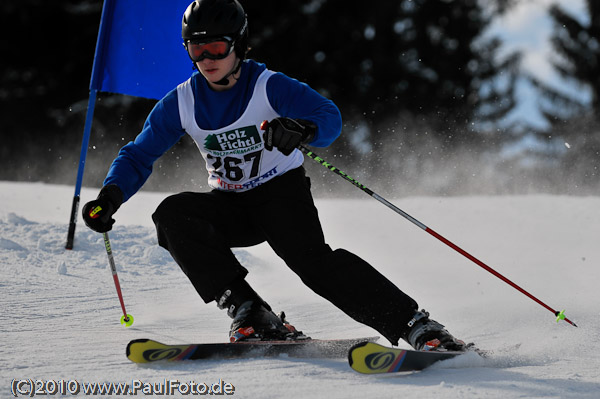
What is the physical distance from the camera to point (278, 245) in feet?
9.75

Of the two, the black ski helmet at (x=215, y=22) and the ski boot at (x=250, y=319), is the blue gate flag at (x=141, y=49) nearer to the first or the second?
the black ski helmet at (x=215, y=22)

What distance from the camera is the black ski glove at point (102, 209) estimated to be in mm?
2822

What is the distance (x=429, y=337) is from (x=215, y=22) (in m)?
1.54

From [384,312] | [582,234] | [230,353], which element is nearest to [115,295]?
[230,353]

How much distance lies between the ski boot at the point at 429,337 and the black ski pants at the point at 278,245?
0.03 metres

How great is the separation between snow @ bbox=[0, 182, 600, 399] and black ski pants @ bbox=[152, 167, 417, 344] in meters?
0.30

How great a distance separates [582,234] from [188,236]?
13.4 ft

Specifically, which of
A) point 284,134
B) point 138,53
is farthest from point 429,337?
point 138,53

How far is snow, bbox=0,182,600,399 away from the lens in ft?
7.47

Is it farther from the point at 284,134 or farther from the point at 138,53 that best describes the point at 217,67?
the point at 138,53

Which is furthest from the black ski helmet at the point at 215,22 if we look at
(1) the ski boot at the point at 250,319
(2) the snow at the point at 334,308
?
(2) the snow at the point at 334,308

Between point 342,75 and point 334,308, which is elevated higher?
point 342,75

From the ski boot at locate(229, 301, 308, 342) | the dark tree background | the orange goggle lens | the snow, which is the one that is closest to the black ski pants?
the ski boot at locate(229, 301, 308, 342)

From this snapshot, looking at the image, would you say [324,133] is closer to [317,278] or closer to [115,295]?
[317,278]
